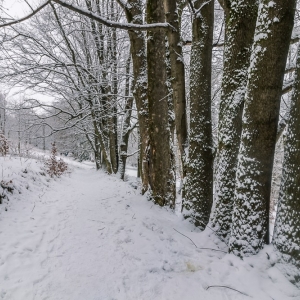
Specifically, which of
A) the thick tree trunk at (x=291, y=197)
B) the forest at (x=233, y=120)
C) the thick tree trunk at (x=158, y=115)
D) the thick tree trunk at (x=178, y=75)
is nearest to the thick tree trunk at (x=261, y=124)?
the forest at (x=233, y=120)

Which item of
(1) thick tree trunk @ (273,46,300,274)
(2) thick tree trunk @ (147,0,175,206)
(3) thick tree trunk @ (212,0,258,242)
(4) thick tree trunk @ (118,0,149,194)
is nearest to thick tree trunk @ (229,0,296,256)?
(1) thick tree trunk @ (273,46,300,274)

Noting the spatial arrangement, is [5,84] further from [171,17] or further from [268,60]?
[268,60]

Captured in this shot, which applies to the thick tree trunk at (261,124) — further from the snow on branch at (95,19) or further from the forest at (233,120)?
the snow on branch at (95,19)

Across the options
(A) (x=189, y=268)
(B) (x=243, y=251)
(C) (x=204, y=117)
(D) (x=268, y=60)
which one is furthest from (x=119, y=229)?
(D) (x=268, y=60)

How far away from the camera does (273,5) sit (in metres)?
2.19

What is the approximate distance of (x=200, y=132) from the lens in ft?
12.6

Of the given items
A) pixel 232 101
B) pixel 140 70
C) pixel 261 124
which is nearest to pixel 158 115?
pixel 140 70

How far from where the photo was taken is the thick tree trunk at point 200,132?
12.5 ft

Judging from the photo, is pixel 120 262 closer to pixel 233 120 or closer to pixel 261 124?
pixel 261 124

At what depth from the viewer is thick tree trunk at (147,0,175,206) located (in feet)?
14.0

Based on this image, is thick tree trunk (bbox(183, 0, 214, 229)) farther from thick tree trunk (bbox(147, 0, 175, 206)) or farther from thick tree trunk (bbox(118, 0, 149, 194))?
thick tree trunk (bbox(118, 0, 149, 194))

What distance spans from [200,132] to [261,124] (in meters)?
1.55

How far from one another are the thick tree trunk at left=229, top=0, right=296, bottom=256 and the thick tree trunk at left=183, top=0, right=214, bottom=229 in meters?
1.30

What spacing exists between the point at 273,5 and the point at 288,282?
266 cm
